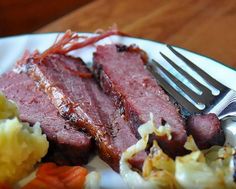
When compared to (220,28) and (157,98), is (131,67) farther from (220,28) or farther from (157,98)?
(220,28)

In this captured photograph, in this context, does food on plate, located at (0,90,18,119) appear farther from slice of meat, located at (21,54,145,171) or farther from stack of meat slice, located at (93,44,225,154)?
stack of meat slice, located at (93,44,225,154)

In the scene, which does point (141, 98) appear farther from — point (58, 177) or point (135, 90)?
point (58, 177)

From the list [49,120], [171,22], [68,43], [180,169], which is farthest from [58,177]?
[171,22]

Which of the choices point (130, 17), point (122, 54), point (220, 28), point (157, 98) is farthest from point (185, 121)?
point (130, 17)

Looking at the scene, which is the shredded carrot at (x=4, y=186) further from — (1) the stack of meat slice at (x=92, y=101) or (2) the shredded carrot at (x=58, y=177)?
(1) the stack of meat slice at (x=92, y=101)

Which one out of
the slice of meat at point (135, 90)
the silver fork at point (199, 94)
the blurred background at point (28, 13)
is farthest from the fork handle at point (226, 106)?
the blurred background at point (28, 13)

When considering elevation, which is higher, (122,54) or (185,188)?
(122,54)

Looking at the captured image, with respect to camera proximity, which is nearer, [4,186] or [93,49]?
[4,186]
